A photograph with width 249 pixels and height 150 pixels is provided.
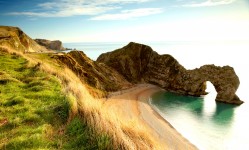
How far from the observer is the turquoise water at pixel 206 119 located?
3086 cm

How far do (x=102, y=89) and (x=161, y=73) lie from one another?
24.9m

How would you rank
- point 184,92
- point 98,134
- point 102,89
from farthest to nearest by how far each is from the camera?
point 184,92 < point 102,89 < point 98,134

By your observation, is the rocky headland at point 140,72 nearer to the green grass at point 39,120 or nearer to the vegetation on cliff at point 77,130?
the green grass at point 39,120

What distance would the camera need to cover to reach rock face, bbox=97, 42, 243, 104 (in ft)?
186

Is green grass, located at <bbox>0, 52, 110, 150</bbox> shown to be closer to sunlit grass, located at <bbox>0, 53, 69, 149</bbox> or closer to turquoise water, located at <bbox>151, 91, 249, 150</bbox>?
sunlit grass, located at <bbox>0, 53, 69, 149</bbox>

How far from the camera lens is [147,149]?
30.4ft

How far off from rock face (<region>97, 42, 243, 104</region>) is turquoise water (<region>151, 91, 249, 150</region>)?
11.6 feet

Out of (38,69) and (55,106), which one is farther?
(38,69)

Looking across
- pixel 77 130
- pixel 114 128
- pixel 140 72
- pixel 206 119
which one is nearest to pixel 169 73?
pixel 140 72

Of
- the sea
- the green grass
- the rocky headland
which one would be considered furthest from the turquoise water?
the green grass

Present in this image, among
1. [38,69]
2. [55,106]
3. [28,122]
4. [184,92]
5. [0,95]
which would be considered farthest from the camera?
[184,92]

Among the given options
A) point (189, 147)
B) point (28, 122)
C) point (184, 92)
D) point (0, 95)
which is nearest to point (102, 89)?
point (184, 92)

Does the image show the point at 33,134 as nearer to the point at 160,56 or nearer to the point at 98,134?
the point at 98,134

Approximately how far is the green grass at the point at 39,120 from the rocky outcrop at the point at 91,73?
28.2 metres
